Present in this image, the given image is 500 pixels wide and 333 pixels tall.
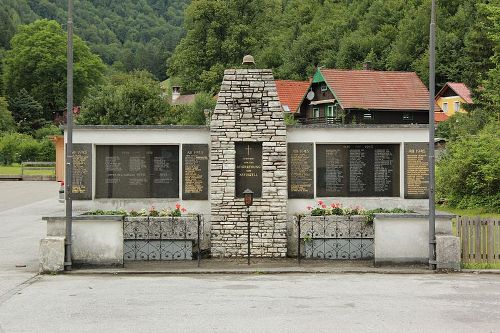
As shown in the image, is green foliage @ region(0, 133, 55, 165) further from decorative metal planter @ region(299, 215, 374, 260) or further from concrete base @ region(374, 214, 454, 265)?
concrete base @ region(374, 214, 454, 265)

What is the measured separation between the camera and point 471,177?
96.3ft

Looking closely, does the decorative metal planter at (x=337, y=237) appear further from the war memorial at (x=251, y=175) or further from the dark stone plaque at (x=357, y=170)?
the dark stone plaque at (x=357, y=170)

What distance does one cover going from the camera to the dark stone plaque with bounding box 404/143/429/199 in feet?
54.6

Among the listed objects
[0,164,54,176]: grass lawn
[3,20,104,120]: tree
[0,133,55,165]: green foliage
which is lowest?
[0,164,54,176]: grass lawn

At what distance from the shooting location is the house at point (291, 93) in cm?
6762

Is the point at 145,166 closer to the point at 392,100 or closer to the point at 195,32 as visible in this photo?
the point at 392,100

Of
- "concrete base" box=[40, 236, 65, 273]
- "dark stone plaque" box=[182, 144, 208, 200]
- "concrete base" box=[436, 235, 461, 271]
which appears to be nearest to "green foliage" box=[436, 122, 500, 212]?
"concrete base" box=[436, 235, 461, 271]

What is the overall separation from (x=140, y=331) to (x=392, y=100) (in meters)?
49.6

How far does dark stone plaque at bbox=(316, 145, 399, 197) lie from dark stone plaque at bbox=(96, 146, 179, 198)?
338 centimetres

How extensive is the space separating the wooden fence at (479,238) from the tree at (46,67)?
85311mm

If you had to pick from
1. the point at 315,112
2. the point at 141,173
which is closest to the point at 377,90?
the point at 315,112

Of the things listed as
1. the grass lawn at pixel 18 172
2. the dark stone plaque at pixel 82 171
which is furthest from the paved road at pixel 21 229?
the grass lawn at pixel 18 172

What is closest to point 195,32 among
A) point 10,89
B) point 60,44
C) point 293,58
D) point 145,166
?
point 293,58

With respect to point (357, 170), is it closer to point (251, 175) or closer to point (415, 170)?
point (415, 170)
